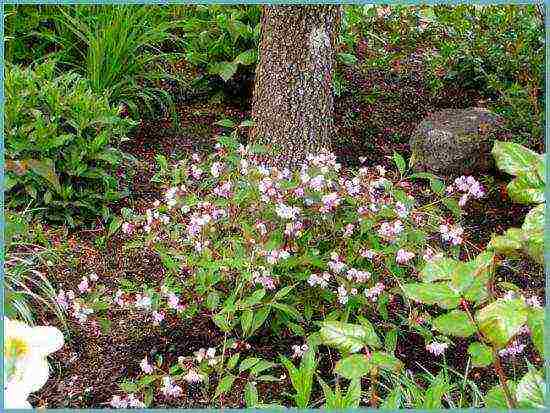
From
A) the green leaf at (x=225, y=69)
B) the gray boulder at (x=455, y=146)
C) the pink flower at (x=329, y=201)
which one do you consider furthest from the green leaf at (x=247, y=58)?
the pink flower at (x=329, y=201)

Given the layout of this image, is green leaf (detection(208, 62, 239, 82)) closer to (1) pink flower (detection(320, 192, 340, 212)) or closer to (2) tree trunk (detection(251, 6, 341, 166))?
(2) tree trunk (detection(251, 6, 341, 166))

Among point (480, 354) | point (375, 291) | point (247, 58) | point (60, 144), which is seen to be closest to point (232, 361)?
point (375, 291)

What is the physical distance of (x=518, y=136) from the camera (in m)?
4.44

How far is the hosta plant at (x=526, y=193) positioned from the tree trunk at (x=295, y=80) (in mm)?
2554

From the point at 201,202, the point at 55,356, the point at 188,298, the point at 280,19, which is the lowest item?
the point at 55,356

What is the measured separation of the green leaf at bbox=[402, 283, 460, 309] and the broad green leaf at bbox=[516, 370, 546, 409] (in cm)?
19

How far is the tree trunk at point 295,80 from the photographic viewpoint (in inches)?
158

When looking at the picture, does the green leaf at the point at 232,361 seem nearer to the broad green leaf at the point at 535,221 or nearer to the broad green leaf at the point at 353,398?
the broad green leaf at the point at 353,398

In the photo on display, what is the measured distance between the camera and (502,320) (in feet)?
4.43

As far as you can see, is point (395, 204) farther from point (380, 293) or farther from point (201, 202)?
point (201, 202)

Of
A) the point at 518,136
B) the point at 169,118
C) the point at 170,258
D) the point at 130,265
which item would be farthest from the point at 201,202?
the point at 518,136

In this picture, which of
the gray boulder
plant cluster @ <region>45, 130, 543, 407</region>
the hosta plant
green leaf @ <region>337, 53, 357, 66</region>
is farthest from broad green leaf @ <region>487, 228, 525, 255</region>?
green leaf @ <region>337, 53, 357, 66</region>

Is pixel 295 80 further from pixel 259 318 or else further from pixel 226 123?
pixel 259 318

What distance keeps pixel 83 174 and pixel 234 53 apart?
1270 mm
